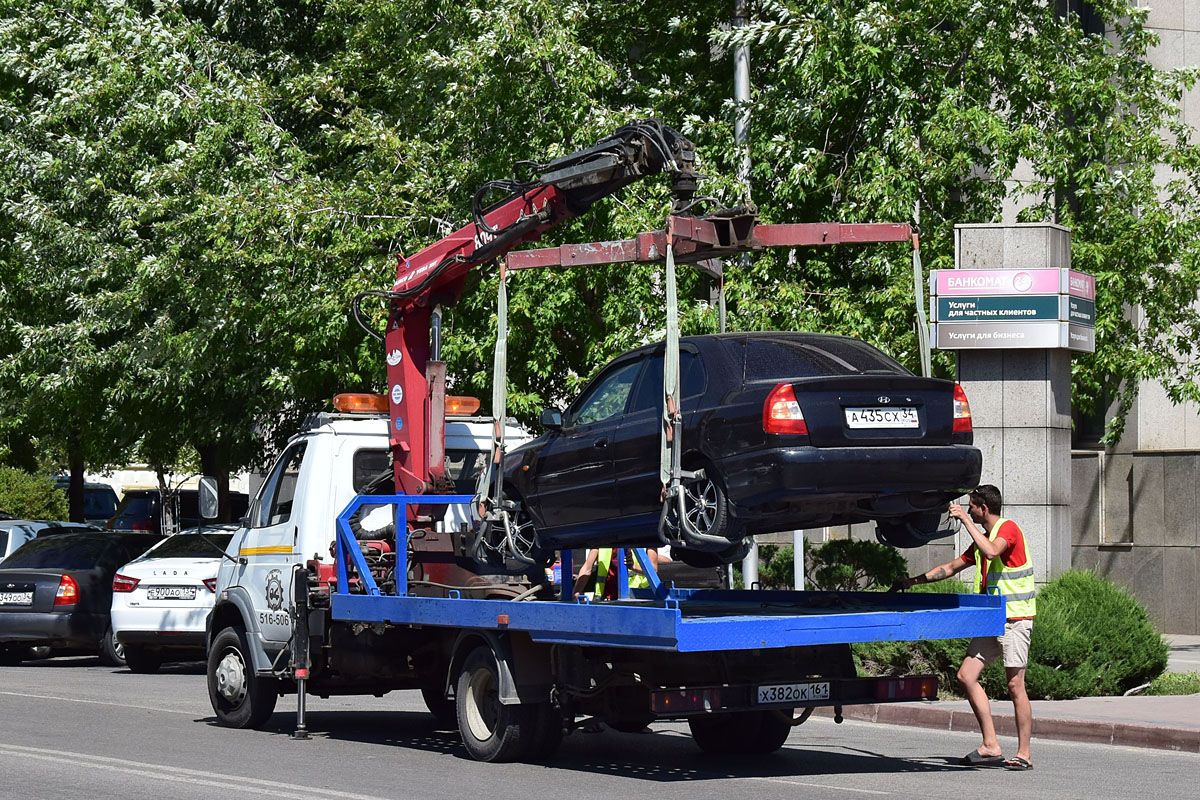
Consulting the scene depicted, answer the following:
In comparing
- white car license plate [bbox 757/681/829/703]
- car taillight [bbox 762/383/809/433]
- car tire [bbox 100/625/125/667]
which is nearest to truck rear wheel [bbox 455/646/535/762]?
white car license plate [bbox 757/681/829/703]

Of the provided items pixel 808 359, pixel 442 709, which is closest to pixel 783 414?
pixel 808 359

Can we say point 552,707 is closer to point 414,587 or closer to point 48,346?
point 414,587

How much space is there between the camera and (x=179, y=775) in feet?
33.9

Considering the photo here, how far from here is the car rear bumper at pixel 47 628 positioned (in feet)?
66.5

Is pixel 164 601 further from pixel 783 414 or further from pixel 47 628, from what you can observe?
pixel 783 414

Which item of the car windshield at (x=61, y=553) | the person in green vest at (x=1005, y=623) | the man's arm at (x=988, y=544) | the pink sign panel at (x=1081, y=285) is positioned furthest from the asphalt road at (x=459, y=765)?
the car windshield at (x=61, y=553)

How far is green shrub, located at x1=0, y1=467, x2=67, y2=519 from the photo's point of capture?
51.4 m

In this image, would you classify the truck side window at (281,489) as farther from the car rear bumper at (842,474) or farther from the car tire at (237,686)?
the car rear bumper at (842,474)

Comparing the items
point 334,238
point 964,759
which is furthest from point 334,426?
point 334,238

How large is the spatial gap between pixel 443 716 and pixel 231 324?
8803mm

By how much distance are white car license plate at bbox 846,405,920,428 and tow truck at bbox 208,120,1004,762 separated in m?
1.04

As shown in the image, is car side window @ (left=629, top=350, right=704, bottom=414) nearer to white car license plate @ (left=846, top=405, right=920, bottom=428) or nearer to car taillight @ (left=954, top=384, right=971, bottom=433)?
white car license plate @ (left=846, top=405, right=920, bottom=428)

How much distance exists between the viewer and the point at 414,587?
12.2 m

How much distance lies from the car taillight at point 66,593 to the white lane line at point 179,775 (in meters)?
8.73
